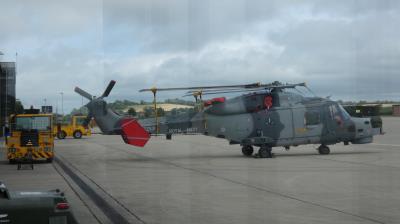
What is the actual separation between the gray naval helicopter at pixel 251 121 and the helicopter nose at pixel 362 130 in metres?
0.67

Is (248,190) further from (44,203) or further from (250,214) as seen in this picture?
(44,203)

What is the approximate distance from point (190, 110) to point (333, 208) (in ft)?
41.0

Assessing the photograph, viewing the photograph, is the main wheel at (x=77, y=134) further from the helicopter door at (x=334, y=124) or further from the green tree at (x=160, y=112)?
the helicopter door at (x=334, y=124)

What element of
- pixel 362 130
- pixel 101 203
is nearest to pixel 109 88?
pixel 101 203

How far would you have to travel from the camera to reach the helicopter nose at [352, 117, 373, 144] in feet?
72.3

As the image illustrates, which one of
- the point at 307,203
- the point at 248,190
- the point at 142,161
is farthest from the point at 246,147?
the point at 307,203

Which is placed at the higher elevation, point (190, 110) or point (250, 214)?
point (190, 110)

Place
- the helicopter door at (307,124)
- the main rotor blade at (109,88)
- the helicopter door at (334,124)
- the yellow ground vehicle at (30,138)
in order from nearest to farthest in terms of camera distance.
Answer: the main rotor blade at (109,88)
the yellow ground vehicle at (30,138)
the helicopter door at (307,124)
the helicopter door at (334,124)

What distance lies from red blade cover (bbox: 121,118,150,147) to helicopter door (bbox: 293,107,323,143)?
594 centimetres

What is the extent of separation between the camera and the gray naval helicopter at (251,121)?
20672 mm

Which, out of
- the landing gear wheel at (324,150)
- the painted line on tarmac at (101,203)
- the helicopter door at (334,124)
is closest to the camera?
the painted line on tarmac at (101,203)

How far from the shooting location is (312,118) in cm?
2144

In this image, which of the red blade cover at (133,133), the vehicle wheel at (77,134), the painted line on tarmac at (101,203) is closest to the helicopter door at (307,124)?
the red blade cover at (133,133)

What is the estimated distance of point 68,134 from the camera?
2000 inches
